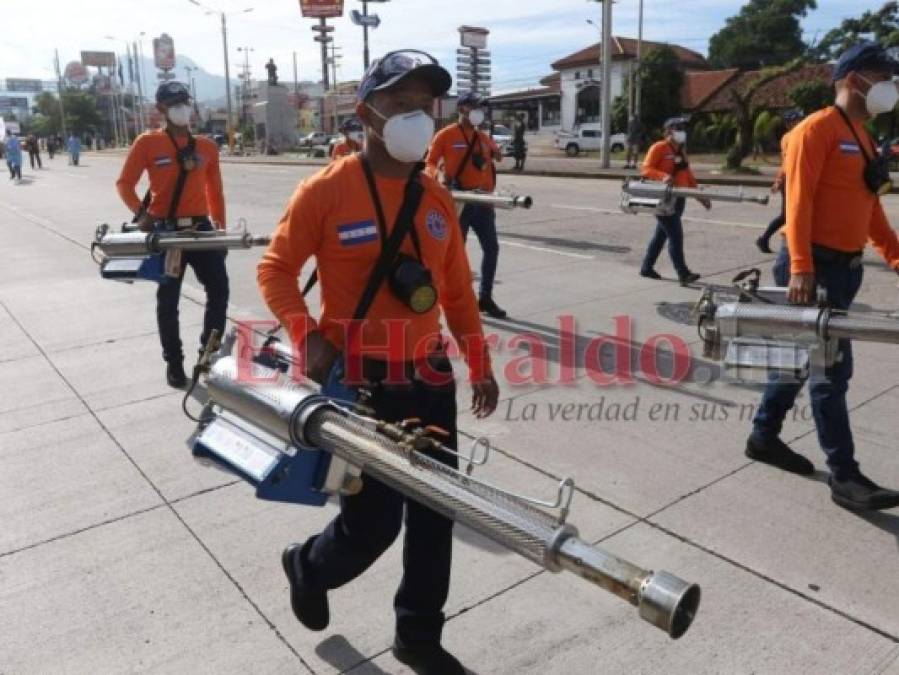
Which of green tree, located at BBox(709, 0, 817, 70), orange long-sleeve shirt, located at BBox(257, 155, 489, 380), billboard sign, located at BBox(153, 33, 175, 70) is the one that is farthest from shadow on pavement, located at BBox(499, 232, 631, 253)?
billboard sign, located at BBox(153, 33, 175, 70)

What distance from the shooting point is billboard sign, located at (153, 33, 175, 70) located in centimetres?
7725

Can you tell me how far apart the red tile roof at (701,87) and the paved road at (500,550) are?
Result: 4244cm

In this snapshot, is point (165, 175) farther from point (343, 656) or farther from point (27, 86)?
point (27, 86)

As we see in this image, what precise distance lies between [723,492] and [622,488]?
1.54 feet

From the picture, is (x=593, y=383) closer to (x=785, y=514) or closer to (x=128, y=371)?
(x=785, y=514)

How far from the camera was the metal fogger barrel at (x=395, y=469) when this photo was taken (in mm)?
1445

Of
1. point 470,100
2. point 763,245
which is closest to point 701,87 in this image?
point 763,245

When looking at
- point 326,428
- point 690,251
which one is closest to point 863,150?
point 326,428

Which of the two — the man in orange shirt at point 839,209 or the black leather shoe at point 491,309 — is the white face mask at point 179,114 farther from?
the man in orange shirt at point 839,209

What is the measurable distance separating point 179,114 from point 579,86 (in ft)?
187

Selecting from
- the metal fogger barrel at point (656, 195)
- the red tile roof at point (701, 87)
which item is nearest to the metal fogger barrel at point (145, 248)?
the metal fogger barrel at point (656, 195)

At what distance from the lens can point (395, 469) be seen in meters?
1.82

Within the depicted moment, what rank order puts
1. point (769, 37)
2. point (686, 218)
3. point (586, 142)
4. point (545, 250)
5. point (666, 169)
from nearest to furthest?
point (666, 169) < point (545, 250) < point (686, 218) < point (586, 142) < point (769, 37)

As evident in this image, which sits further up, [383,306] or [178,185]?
[178,185]
